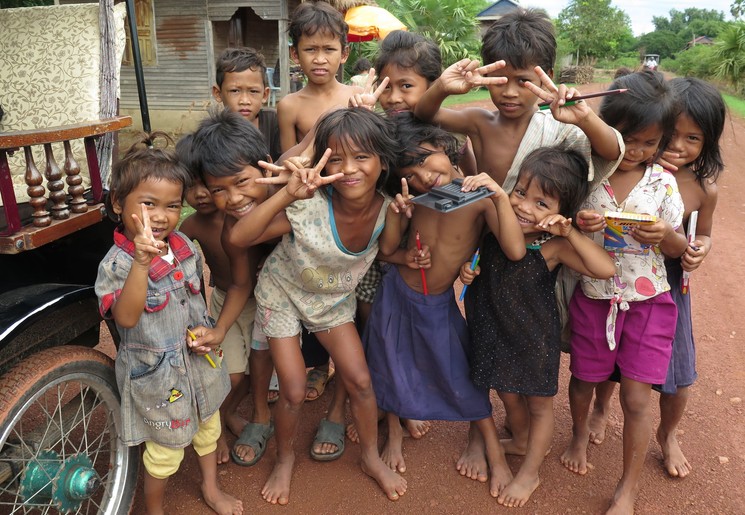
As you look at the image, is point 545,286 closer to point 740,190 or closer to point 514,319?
point 514,319

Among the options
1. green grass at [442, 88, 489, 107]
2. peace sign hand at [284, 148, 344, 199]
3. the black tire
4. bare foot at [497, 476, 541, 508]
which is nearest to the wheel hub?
the black tire

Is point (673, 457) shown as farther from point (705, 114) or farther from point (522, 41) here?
point (522, 41)

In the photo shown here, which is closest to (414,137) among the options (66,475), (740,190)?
(66,475)

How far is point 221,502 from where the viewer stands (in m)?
2.34

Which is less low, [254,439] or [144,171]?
[144,171]

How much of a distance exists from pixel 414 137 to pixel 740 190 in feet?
26.5

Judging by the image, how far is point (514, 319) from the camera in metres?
2.31

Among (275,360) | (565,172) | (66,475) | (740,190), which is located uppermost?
(565,172)

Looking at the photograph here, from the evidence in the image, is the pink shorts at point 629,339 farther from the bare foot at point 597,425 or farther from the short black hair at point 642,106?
the short black hair at point 642,106

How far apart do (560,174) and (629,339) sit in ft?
2.47

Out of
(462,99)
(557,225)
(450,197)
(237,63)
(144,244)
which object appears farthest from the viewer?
(462,99)

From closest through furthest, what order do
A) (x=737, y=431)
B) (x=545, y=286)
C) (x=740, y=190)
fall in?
(x=545, y=286) → (x=737, y=431) → (x=740, y=190)

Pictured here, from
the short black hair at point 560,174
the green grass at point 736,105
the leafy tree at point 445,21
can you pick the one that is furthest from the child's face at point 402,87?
the leafy tree at point 445,21

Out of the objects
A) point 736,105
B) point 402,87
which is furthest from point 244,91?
point 736,105
